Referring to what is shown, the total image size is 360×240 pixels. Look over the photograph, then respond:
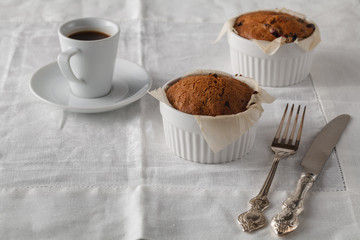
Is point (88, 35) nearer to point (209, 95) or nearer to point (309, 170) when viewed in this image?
point (209, 95)

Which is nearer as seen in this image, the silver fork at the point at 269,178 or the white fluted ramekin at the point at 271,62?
the silver fork at the point at 269,178

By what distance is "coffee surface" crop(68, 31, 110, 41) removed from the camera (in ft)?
4.47

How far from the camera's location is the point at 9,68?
155cm

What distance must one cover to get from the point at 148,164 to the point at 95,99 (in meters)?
0.30

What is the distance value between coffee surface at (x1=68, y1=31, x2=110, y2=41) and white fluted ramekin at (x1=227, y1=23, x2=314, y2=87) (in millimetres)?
366

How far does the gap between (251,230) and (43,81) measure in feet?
2.40

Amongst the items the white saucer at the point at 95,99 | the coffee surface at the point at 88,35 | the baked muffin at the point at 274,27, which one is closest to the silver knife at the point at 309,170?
the baked muffin at the point at 274,27

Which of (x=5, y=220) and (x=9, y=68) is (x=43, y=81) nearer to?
(x=9, y=68)

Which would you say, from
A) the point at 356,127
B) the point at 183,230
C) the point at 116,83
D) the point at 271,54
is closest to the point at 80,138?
the point at 116,83

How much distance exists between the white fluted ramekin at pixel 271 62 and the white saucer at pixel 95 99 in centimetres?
27

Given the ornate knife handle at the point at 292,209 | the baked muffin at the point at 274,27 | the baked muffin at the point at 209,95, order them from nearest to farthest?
the ornate knife handle at the point at 292,209, the baked muffin at the point at 209,95, the baked muffin at the point at 274,27

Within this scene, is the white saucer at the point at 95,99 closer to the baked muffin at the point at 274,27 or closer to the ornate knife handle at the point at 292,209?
the baked muffin at the point at 274,27

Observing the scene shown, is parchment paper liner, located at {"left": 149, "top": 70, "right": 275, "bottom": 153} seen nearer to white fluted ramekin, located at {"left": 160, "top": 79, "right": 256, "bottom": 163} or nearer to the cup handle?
white fluted ramekin, located at {"left": 160, "top": 79, "right": 256, "bottom": 163}

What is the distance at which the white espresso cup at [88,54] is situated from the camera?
1.29 m
